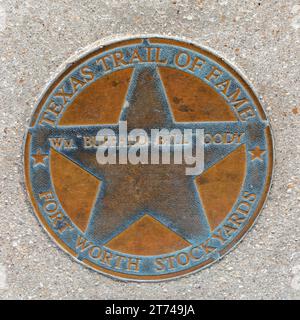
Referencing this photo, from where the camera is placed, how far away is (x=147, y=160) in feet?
7.47

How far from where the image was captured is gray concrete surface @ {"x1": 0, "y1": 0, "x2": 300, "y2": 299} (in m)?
2.21

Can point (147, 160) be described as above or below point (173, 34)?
below

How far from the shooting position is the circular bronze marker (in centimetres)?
220

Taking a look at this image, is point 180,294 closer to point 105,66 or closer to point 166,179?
point 166,179

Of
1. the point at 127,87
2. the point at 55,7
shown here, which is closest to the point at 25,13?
the point at 55,7

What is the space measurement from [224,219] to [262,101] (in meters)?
0.75

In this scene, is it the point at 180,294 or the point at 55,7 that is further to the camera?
the point at 180,294

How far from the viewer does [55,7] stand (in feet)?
7.32

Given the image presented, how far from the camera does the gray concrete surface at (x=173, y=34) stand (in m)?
2.21

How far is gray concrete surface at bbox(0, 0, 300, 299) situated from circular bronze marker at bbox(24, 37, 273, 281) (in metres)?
0.10

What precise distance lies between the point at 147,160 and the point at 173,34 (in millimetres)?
760

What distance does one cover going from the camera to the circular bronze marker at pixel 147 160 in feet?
7.22

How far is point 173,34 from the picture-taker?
2219mm

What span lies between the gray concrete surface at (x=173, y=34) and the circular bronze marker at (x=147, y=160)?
0.32 feet
